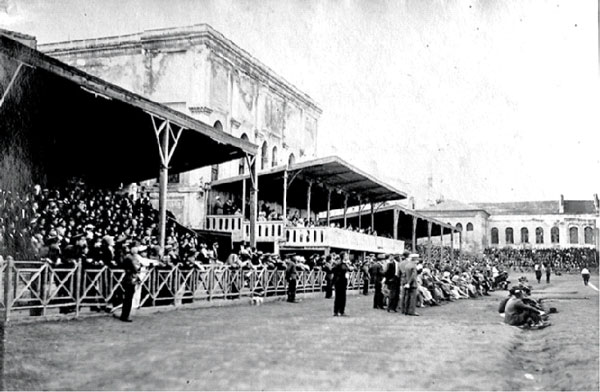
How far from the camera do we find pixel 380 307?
1777 cm

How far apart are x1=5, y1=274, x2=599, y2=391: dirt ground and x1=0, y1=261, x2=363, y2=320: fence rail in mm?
659

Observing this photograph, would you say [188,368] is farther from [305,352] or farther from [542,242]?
[542,242]

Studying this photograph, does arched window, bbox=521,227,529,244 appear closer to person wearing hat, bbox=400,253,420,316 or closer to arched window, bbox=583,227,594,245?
arched window, bbox=583,227,594,245

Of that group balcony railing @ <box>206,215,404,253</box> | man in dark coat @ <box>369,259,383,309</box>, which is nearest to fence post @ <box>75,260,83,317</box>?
man in dark coat @ <box>369,259,383,309</box>

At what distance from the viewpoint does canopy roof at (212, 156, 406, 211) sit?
28109 mm

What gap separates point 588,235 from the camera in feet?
268

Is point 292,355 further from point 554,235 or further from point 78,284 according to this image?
point 554,235

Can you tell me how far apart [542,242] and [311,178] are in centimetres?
6398

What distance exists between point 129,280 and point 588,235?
266ft

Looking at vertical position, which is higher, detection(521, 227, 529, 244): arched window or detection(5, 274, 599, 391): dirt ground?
detection(521, 227, 529, 244): arched window

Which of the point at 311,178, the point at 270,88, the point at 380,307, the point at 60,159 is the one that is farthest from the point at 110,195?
the point at 270,88

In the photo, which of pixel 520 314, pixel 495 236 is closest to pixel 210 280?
pixel 520 314

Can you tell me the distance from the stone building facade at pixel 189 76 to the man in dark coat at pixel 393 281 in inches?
609

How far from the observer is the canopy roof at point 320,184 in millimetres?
28109
